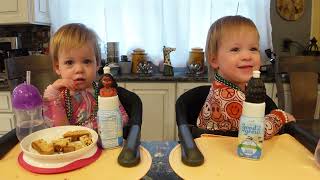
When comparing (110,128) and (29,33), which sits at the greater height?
(29,33)

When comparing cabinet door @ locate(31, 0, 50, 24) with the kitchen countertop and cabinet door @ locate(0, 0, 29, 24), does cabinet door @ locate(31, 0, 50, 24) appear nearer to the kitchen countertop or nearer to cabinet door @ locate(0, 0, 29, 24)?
cabinet door @ locate(0, 0, 29, 24)

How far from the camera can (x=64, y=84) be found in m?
1.04

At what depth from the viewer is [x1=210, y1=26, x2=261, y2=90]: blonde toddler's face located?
1.00m

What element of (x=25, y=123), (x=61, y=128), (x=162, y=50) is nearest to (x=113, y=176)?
(x=61, y=128)

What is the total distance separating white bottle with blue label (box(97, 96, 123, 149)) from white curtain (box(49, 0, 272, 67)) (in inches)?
70.9

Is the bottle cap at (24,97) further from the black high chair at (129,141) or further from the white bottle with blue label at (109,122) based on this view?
the white bottle with blue label at (109,122)

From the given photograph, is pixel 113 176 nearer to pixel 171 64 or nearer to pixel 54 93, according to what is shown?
pixel 54 93

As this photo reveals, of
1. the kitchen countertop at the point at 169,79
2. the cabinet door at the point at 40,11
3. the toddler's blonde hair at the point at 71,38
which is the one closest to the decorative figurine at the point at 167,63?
the kitchen countertop at the point at 169,79

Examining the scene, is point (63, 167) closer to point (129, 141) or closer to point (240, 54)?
point (129, 141)

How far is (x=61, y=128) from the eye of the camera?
0.81 metres

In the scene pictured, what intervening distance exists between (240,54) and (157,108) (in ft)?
4.37

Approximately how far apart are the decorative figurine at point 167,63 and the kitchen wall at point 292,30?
0.97 meters

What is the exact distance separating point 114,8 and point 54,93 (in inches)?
61.1

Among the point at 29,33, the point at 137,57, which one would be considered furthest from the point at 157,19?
the point at 29,33
